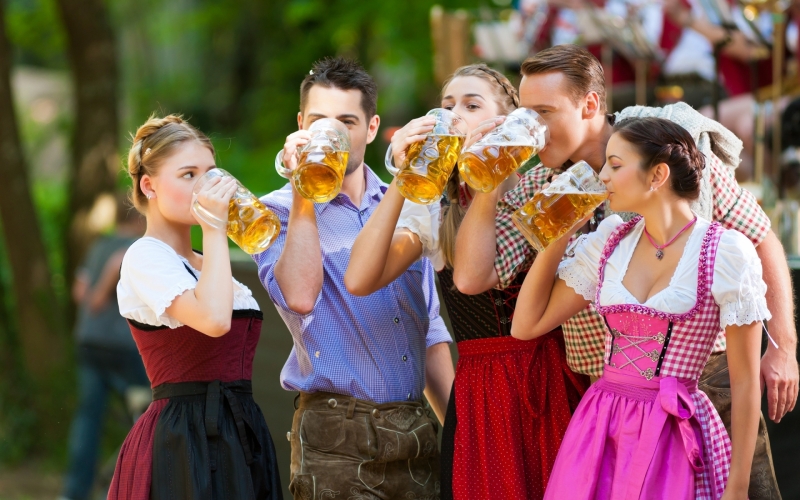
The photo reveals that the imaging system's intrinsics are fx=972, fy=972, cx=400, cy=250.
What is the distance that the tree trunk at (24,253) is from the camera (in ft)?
22.1

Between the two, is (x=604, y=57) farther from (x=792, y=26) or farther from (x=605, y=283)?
(x=605, y=283)

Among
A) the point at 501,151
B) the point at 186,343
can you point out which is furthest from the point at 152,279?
the point at 501,151

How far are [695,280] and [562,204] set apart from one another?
0.30 metres

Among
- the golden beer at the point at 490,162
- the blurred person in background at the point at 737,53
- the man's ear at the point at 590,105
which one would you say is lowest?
the golden beer at the point at 490,162

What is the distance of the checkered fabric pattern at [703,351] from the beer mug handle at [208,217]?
877 mm

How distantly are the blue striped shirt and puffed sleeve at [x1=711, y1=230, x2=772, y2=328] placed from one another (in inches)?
33.4

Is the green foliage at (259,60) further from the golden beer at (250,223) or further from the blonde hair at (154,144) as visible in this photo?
the golden beer at (250,223)

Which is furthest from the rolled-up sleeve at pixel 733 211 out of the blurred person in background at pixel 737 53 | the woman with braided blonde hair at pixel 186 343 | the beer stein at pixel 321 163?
the blurred person in background at pixel 737 53

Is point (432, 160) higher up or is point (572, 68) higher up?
point (572, 68)

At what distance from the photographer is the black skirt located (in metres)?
2.24

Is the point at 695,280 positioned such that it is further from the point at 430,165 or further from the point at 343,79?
the point at 343,79

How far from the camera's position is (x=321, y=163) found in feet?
7.00

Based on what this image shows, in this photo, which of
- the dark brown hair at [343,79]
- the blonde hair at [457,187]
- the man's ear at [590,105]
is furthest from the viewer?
the dark brown hair at [343,79]

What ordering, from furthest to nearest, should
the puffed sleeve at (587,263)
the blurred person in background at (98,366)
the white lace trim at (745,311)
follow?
the blurred person in background at (98,366) < the puffed sleeve at (587,263) < the white lace trim at (745,311)
